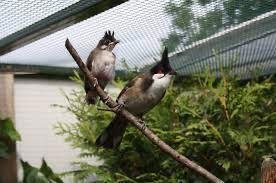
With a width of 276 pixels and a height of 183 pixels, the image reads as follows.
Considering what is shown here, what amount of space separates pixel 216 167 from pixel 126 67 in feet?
2.76

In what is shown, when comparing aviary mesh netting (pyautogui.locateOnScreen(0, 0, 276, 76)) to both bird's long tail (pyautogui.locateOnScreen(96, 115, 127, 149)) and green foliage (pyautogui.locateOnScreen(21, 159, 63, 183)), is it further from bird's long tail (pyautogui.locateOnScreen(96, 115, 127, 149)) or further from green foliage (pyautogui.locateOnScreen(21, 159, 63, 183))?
green foliage (pyautogui.locateOnScreen(21, 159, 63, 183))

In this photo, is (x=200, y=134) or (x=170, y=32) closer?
(x=170, y=32)

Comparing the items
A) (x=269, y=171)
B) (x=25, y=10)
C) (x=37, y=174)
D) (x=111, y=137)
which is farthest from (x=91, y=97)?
(x=37, y=174)

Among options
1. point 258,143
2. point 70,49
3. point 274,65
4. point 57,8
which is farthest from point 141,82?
point 274,65

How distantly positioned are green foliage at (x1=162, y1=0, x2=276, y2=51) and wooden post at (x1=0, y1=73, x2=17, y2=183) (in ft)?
4.70

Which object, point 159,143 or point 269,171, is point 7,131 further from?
point 269,171

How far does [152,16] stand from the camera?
8.09 ft

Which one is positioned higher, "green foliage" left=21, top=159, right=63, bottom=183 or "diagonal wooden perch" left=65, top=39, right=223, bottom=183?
"diagonal wooden perch" left=65, top=39, right=223, bottom=183

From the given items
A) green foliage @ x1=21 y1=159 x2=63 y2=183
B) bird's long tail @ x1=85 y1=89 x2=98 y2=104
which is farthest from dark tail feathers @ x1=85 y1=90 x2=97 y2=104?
green foliage @ x1=21 y1=159 x2=63 y2=183

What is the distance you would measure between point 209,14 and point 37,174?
67.1 inches

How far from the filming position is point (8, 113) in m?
3.72

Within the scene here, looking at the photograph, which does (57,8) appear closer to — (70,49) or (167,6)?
(167,6)

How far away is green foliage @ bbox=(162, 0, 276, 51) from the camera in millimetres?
2355

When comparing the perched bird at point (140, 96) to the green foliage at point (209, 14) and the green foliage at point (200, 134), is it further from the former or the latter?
the green foliage at point (200, 134)
